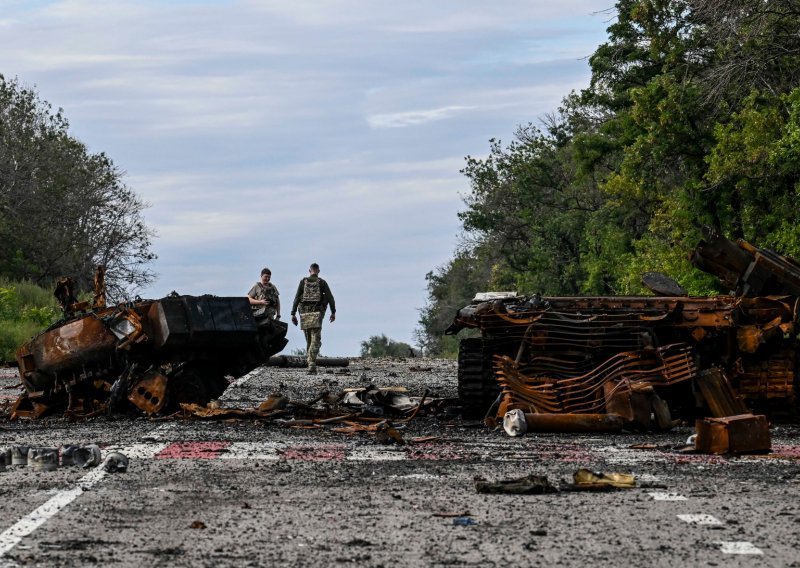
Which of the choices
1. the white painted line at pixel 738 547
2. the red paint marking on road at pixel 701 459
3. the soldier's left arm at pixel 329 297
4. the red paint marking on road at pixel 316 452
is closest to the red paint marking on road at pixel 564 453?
the red paint marking on road at pixel 701 459

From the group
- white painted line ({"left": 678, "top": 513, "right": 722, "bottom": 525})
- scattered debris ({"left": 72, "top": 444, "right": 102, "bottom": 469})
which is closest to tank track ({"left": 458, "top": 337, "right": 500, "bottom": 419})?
scattered debris ({"left": 72, "top": 444, "right": 102, "bottom": 469})

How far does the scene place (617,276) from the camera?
60.9m

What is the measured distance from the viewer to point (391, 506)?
9.61 metres

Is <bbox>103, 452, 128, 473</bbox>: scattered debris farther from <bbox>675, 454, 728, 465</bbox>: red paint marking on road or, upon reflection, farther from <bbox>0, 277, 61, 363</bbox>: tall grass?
<bbox>0, 277, 61, 363</bbox>: tall grass

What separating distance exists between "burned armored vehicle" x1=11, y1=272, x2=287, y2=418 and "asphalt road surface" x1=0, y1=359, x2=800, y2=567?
2986 millimetres

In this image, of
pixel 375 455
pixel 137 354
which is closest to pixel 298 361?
pixel 137 354

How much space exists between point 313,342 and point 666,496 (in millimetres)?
20672

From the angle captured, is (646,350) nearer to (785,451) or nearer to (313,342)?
(785,451)

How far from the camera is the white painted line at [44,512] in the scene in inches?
320

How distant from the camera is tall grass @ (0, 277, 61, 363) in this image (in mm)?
41906

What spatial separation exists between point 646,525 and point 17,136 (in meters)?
64.8

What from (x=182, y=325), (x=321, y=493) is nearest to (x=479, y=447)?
(x=321, y=493)

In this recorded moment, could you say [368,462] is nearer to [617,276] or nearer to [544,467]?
[544,467]

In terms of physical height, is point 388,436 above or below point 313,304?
below
